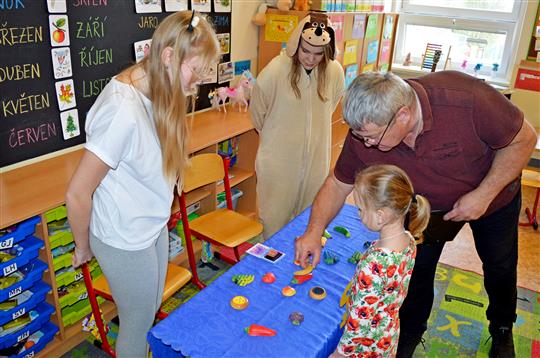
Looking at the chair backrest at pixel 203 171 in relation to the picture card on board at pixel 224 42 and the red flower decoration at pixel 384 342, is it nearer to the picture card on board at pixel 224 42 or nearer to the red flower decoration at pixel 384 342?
the picture card on board at pixel 224 42

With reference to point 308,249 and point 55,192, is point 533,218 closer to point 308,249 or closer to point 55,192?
point 308,249

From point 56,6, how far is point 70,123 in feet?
1.79

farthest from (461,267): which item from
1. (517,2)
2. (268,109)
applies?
(517,2)

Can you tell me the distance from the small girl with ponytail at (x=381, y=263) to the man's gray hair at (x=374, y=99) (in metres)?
0.16

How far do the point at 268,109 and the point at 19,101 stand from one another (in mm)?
1144

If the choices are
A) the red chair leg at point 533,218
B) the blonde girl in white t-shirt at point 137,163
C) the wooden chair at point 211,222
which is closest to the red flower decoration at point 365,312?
the blonde girl in white t-shirt at point 137,163

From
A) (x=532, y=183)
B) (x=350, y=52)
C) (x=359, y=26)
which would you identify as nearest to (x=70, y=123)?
(x=350, y=52)

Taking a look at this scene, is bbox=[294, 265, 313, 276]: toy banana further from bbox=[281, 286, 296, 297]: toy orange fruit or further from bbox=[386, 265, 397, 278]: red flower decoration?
bbox=[386, 265, 397, 278]: red flower decoration

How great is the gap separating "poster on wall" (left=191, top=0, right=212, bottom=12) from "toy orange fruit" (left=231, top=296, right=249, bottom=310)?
1.95 m

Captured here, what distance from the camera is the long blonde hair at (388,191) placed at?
4.63 feet

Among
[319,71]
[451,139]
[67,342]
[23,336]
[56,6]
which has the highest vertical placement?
[56,6]

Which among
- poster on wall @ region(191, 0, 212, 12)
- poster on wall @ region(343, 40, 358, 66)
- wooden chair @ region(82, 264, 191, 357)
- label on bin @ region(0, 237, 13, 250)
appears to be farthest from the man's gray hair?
poster on wall @ region(343, 40, 358, 66)

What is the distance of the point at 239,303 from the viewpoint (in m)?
1.54

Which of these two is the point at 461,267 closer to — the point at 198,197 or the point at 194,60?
the point at 198,197
